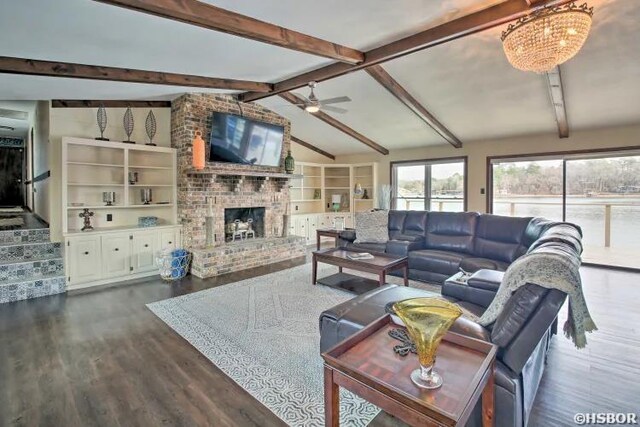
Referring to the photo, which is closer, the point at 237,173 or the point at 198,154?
the point at 198,154

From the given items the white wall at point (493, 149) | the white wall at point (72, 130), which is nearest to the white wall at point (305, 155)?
the white wall at point (493, 149)

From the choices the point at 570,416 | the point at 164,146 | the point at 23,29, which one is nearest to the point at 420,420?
the point at 570,416

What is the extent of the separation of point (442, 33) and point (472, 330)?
3145mm

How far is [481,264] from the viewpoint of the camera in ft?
13.2

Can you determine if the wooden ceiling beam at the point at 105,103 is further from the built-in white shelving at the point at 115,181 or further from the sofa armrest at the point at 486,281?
the sofa armrest at the point at 486,281

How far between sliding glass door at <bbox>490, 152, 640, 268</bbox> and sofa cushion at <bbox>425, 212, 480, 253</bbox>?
95.9 inches

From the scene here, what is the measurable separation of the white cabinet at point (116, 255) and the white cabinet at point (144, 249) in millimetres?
88

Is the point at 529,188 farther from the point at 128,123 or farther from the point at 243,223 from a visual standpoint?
the point at 128,123

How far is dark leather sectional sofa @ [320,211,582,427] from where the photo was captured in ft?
5.18

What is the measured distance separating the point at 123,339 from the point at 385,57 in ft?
14.0

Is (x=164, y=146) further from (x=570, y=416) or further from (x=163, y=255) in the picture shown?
(x=570, y=416)

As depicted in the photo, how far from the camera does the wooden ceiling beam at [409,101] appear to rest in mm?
4742

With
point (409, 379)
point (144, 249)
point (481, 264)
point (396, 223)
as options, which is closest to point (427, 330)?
point (409, 379)

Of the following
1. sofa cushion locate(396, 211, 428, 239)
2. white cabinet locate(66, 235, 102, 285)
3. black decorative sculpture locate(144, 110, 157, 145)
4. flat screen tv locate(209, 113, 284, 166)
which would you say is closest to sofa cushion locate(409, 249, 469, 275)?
sofa cushion locate(396, 211, 428, 239)
